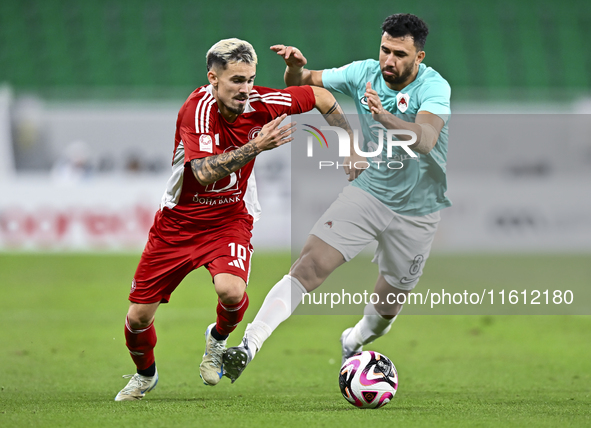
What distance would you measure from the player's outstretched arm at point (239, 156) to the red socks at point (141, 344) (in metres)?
1.29

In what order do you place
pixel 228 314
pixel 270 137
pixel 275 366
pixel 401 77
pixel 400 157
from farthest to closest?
pixel 275 366
pixel 400 157
pixel 401 77
pixel 228 314
pixel 270 137

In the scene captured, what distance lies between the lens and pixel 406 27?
5.64 metres

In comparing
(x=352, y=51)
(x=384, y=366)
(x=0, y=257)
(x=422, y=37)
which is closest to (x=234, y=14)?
(x=352, y=51)

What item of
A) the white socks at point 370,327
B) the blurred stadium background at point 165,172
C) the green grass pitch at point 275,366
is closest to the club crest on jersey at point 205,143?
the green grass pitch at point 275,366

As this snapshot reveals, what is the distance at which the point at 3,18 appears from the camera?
1983cm

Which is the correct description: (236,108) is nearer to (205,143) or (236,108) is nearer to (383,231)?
(205,143)

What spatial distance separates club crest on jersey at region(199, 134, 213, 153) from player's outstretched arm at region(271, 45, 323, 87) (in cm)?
105

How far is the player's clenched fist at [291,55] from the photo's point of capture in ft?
18.7

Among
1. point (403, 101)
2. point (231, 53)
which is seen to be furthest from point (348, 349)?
point (231, 53)

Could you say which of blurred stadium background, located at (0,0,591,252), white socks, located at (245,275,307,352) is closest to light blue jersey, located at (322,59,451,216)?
white socks, located at (245,275,307,352)

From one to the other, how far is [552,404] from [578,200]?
10.6 metres

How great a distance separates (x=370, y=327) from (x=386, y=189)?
3.94ft

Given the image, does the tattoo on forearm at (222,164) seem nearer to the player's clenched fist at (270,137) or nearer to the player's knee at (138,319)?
the player's clenched fist at (270,137)

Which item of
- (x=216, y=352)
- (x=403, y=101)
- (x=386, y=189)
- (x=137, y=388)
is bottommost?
(x=137, y=388)
